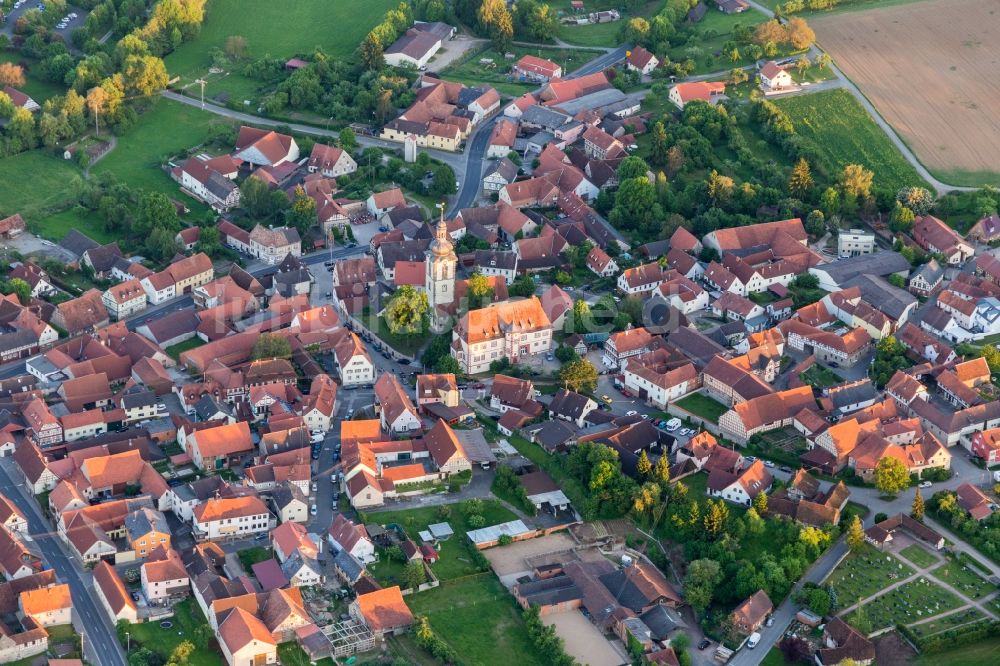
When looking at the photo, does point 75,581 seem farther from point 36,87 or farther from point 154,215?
point 36,87

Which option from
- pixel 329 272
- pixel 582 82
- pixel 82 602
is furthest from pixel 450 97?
pixel 82 602

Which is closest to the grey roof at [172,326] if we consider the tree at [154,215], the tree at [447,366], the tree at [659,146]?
the tree at [154,215]

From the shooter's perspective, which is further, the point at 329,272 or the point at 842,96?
the point at 842,96

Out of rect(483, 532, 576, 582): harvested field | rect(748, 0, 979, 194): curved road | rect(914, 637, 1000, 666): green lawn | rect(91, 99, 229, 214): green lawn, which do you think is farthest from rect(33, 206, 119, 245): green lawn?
rect(914, 637, 1000, 666): green lawn

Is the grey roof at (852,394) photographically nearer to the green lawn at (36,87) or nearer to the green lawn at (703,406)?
the green lawn at (703,406)

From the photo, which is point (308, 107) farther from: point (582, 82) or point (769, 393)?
point (769, 393)

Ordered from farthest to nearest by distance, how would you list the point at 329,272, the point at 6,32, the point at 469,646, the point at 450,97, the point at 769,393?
the point at 6,32 → the point at 450,97 → the point at 329,272 → the point at 769,393 → the point at 469,646
